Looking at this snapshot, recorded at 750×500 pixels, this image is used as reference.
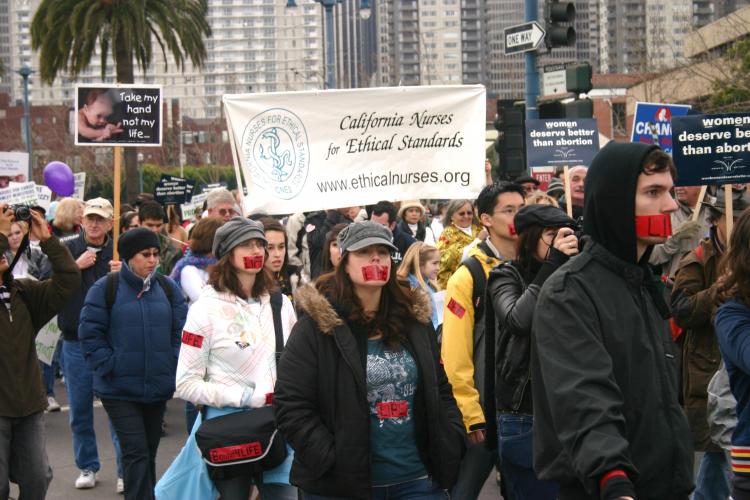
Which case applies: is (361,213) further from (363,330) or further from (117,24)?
(117,24)

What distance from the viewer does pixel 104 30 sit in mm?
26156

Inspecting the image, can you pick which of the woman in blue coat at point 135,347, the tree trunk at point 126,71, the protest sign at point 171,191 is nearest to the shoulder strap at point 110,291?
the woman in blue coat at point 135,347

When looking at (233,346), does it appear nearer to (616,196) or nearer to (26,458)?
(26,458)

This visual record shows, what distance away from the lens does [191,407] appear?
8383 millimetres

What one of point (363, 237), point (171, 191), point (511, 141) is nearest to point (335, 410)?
point (363, 237)

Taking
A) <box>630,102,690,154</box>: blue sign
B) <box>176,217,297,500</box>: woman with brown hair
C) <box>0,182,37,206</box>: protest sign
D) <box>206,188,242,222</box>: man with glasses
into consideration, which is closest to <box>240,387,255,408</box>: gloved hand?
<box>176,217,297,500</box>: woman with brown hair

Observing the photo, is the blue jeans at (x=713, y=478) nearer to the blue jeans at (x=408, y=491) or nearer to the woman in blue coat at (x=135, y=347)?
the blue jeans at (x=408, y=491)

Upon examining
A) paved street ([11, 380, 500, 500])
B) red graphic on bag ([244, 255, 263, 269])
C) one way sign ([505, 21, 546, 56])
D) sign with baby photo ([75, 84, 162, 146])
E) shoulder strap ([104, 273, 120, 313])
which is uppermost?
one way sign ([505, 21, 546, 56])

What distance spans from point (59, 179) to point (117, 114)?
10631mm

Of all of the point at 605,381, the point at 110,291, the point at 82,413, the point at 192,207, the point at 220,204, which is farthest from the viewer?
the point at 192,207

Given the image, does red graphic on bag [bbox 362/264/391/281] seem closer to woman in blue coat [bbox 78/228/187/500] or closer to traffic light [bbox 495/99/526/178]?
woman in blue coat [bbox 78/228/187/500]

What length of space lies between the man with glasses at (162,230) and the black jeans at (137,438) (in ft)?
11.0

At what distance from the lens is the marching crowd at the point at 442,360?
3.31m

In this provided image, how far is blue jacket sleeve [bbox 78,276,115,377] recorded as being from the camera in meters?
6.78
